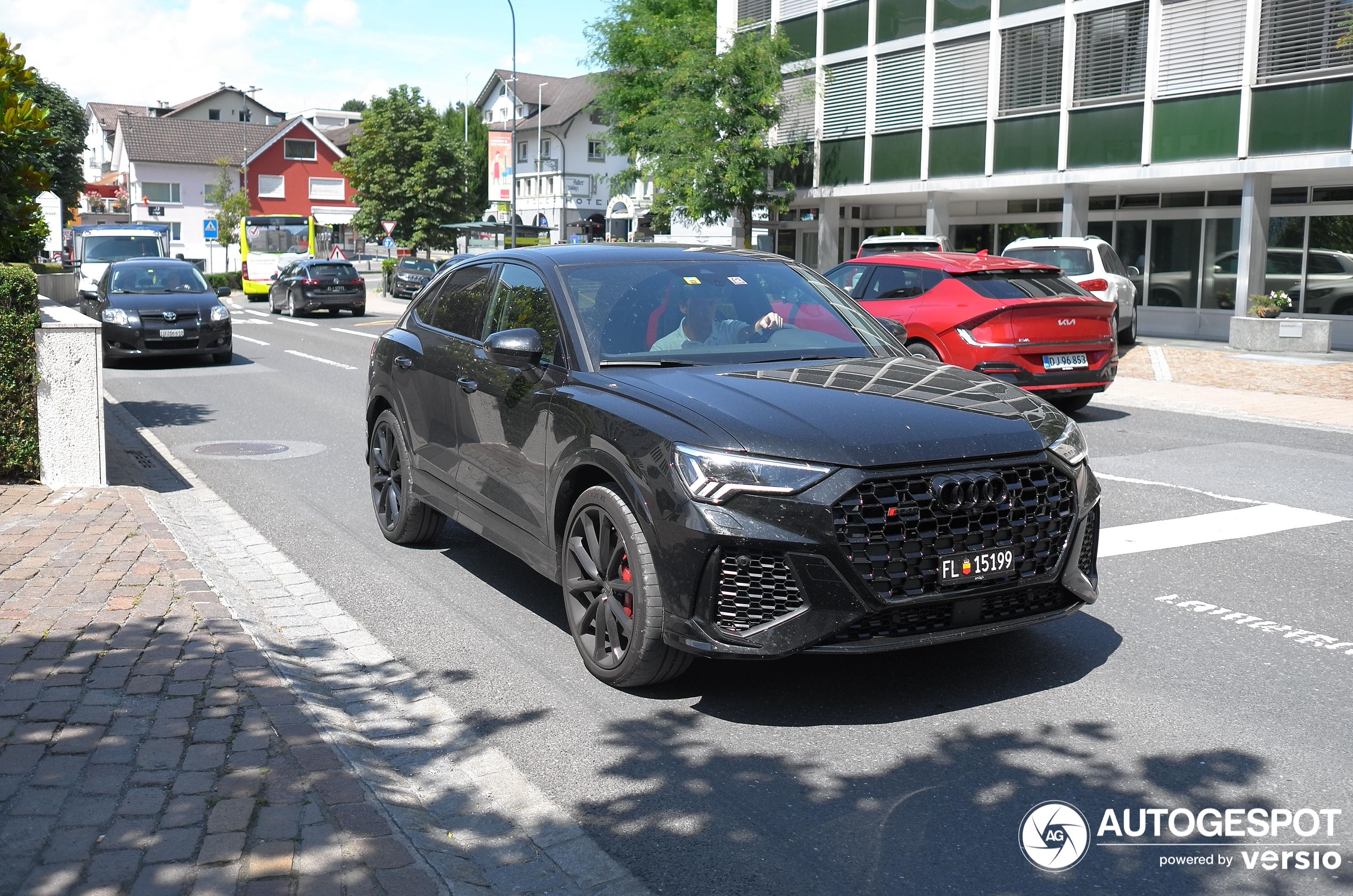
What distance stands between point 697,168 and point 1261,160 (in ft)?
41.9

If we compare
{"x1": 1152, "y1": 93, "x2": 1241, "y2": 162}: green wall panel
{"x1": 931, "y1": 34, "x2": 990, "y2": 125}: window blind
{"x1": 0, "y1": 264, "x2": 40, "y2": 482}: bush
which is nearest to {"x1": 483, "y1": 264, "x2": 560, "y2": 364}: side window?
{"x1": 0, "y1": 264, "x2": 40, "y2": 482}: bush

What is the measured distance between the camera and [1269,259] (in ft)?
82.3

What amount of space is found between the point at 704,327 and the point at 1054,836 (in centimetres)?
280

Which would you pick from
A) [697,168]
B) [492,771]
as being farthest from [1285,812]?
[697,168]

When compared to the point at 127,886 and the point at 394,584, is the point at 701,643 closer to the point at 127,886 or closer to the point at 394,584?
the point at 127,886

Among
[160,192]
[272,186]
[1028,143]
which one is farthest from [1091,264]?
[160,192]

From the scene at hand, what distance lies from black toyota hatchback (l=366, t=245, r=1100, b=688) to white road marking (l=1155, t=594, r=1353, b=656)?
127cm

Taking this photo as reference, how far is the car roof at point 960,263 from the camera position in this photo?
13.4 metres

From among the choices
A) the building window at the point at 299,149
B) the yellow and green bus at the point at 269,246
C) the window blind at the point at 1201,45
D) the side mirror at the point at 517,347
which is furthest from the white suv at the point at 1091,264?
the building window at the point at 299,149

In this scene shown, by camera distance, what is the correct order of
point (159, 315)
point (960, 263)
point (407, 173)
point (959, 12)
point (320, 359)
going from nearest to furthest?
1. point (960, 263)
2. point (159, 315)
3. point (320, 359)
4. point (959, 12)
5. point (407, 173)

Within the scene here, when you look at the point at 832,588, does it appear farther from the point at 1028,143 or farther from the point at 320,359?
the point at 1028,143

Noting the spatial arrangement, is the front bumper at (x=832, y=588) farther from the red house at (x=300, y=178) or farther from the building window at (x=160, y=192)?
the building window at (x=160, y=192)

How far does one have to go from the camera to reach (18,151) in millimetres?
9953

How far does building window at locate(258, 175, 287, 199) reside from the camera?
3536 inches
